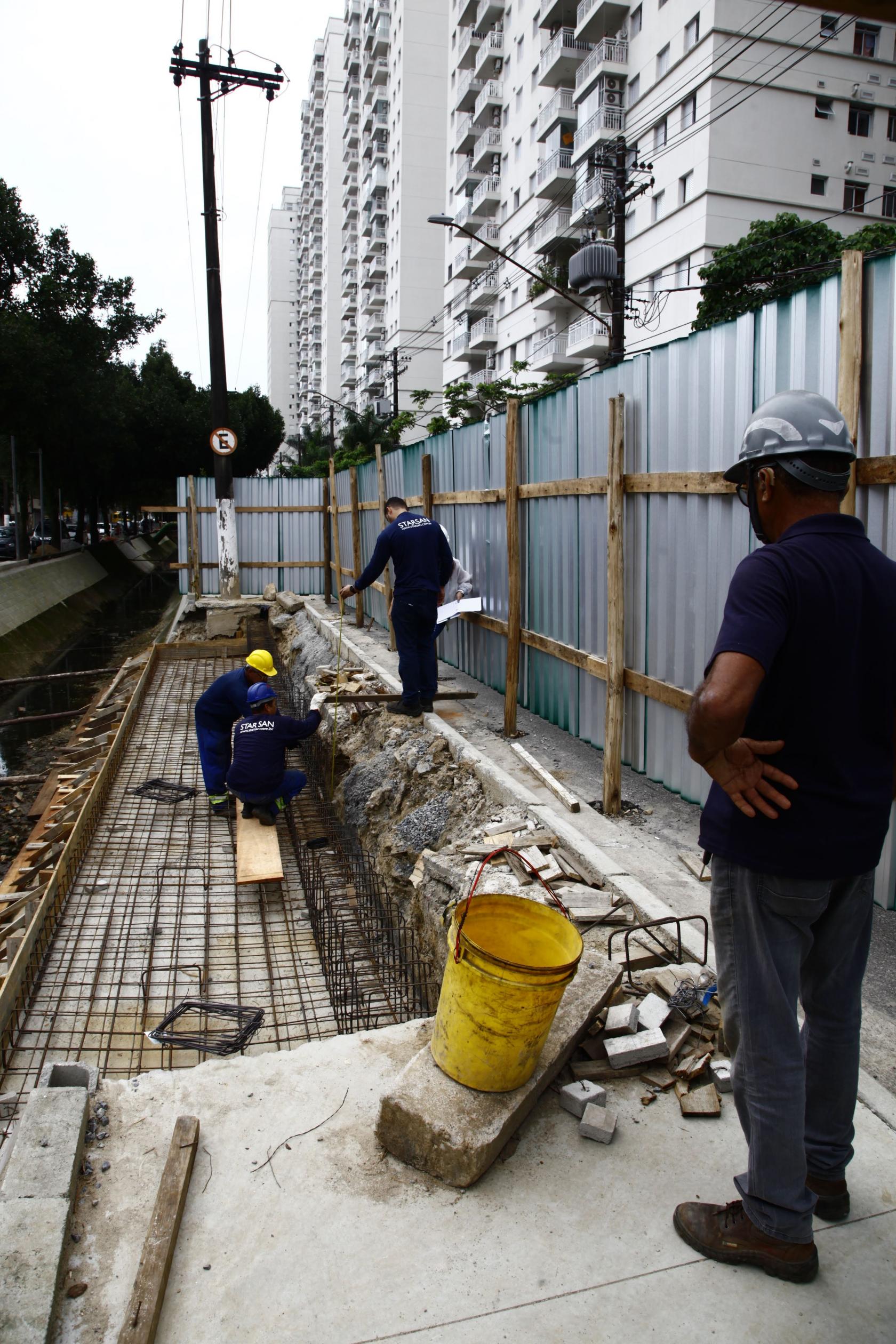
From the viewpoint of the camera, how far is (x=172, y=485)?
1657 inches

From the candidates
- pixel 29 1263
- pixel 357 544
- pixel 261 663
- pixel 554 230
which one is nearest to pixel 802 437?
pixel 29 1263

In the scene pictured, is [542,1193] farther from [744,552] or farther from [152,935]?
[152,935]

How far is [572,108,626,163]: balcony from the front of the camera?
3491 cm

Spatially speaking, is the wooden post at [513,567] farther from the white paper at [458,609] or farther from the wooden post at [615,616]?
the wooden post at [615,616]

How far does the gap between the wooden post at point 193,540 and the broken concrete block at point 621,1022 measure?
1545 centimetres

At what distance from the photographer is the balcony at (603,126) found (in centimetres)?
3491

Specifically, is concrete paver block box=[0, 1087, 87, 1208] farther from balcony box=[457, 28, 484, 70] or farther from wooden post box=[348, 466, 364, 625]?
balcony box=[457, 28, 484, 70]

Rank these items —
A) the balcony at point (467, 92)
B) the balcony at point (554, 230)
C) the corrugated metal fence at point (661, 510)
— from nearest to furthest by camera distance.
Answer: the corrugated metal fence at point (661, 510) < the balcony at point (554, 230) < the balcony at point (467, 92)

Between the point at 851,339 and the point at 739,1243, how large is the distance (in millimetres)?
3112

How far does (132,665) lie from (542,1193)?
40.7 ft

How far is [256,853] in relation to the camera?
655cm


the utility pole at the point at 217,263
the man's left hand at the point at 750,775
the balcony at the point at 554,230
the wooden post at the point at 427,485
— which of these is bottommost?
the man's left hand at the point at 750,775

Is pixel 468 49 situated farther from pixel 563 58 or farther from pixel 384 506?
pixel 384 506

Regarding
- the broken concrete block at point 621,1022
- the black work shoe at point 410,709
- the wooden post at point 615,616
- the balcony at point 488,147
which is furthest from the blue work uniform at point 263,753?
the balcony at point 488,147
